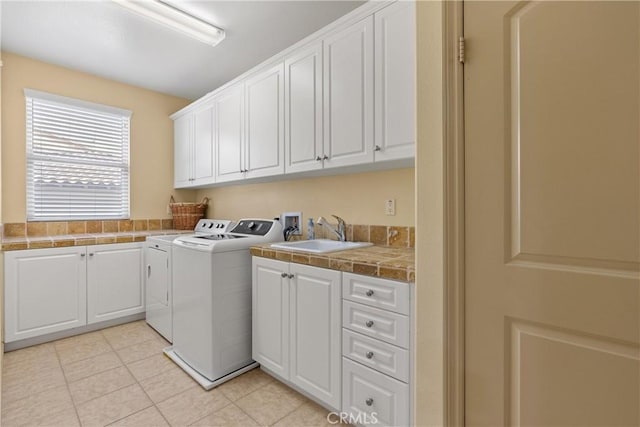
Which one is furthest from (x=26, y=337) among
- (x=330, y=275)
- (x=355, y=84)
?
(x=355, y=84)

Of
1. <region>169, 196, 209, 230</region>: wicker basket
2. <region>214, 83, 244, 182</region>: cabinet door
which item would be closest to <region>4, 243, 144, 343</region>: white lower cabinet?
<region>169, 196, 209, 230</region>: wicker basket

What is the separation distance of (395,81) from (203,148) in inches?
87.7

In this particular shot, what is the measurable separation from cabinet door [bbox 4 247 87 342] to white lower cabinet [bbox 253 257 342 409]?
1828 millimetres

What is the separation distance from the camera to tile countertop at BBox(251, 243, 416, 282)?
1.32 metres

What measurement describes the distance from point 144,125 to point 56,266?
174 centimetres

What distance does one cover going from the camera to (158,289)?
269 cm

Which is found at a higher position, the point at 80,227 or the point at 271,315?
the point at 80,227

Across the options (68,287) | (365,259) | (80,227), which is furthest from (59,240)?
(365,259)

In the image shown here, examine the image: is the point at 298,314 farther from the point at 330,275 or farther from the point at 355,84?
the point at 355,84

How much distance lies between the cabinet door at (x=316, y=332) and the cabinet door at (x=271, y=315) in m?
0.06
